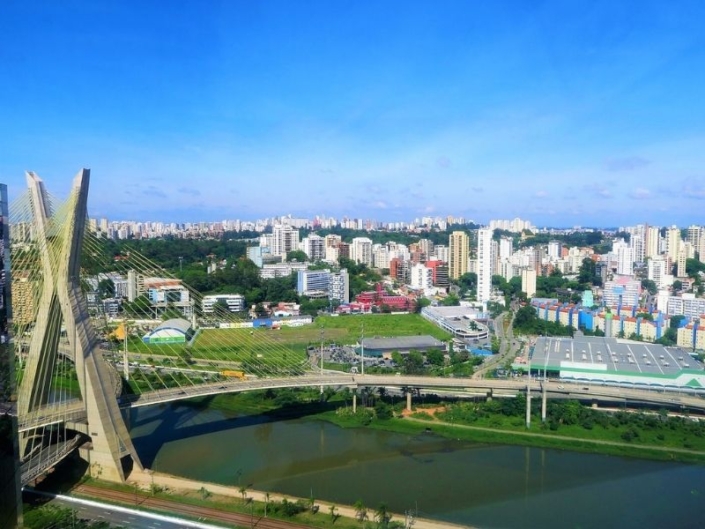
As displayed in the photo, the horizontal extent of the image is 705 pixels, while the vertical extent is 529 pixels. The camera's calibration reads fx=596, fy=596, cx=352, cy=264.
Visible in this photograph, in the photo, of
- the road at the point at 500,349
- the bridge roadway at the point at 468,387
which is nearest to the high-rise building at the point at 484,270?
the road at the point at 500,349

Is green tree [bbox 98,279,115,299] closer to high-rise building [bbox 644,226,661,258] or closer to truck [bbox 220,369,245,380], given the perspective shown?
truck [bbox 220,369,245,380]

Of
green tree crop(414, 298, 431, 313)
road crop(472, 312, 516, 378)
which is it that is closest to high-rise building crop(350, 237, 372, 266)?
green tree crop(414, 298, 431, 313)

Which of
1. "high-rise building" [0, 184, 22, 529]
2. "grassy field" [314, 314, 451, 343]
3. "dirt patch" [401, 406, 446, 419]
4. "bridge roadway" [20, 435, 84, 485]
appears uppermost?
"high-rise building" [0, 184, 22, 529]

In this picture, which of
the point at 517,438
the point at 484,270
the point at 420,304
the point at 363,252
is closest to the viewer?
the point at 517,438

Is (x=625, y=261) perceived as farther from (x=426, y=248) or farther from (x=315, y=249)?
(x=315, y=249)

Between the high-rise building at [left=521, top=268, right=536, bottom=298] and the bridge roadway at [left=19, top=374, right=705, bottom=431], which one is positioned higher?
the high-rise building at [left=521, top=268, right=536, bottom=298]

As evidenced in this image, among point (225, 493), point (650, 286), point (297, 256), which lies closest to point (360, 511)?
point (225, 493)

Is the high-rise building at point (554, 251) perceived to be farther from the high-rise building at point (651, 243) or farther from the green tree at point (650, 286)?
the green tree at point (650, 286)
